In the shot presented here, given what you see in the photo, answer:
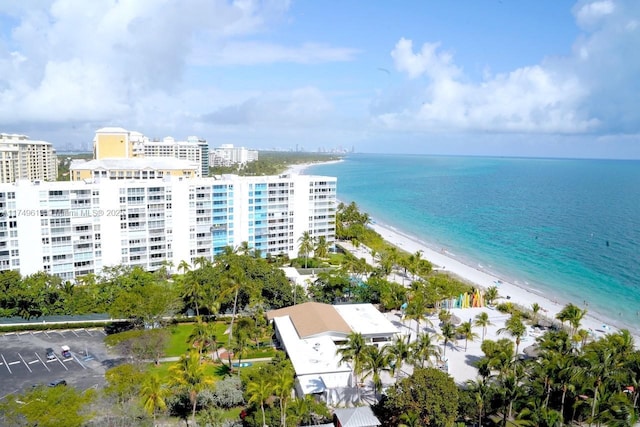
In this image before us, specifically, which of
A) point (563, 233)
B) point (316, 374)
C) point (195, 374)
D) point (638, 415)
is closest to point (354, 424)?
point (316, 374)

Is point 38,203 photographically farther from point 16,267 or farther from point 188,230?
point 188,230

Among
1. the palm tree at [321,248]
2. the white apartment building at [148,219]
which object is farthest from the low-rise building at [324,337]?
the white apartment building at [148,219]

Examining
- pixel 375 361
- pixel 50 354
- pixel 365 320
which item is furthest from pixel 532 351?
pixel 50 354

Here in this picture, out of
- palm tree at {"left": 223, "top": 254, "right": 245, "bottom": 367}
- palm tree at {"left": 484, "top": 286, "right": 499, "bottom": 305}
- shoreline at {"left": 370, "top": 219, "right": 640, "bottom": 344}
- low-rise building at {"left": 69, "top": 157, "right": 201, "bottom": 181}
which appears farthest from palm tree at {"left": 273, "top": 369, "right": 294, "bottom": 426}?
low-rise building at {"left": 69, "top": 157, "right": 201, "bottom": 181}

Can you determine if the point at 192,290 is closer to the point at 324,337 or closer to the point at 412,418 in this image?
the point at 324,337

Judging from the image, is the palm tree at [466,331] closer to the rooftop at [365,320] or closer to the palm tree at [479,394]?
the rooftop at [365,320]
